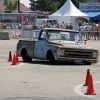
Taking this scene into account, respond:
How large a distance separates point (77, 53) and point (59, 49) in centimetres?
85

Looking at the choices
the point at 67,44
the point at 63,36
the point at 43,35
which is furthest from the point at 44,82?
the point at 43,35

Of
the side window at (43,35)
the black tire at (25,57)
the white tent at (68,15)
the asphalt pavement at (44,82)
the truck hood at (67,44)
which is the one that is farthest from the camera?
the white tent at (68,15)

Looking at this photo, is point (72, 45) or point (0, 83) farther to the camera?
point (72, 45)

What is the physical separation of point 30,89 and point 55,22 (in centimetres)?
4641

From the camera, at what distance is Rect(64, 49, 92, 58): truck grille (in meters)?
20.6

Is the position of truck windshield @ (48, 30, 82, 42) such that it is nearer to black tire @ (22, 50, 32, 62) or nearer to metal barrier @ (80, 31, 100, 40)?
black tire @ (22, 50, 32, 62)

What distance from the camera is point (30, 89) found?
519 inches

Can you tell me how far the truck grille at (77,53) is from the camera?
67.6ft

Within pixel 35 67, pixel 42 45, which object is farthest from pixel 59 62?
pixel 35 67

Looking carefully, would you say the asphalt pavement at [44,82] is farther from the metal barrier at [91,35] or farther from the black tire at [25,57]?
the metal barrier at [91,35]

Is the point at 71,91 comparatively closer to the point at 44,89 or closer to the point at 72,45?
the point at 44,89

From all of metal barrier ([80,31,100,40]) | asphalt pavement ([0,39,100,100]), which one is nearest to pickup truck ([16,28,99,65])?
asphalt pavement ([0,39,100,100])

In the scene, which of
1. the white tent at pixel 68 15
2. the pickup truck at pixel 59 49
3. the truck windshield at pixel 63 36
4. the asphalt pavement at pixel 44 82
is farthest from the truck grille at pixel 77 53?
the white tent at pixel 68 15

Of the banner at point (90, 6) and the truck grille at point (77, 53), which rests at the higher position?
the banner at point (90, 6)
